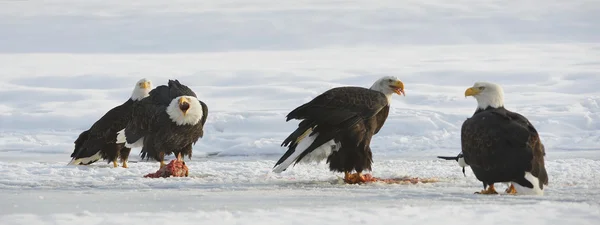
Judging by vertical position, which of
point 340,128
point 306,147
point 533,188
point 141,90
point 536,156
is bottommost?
point 533,188

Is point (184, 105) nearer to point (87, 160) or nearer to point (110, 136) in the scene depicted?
point (110, 136)

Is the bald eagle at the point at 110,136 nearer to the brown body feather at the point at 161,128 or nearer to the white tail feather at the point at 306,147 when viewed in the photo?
the brown body feather at the point at 161,128

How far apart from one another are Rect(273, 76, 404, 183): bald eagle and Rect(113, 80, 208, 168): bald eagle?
1.20 metres

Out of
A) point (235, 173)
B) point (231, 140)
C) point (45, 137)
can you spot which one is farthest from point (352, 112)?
point (45, 137)

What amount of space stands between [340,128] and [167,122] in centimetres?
189

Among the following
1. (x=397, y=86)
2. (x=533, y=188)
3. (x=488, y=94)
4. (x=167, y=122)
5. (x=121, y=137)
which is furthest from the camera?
(x=121, y=137)

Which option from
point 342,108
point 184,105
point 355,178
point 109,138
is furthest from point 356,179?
point 109,138

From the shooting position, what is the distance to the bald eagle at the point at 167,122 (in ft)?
32.0

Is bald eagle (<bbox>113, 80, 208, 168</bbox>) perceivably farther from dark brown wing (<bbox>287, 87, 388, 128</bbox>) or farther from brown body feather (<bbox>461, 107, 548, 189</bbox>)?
brown body feather (<bbox>461, 107, 548, 189</bbox>)

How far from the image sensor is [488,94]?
26.6 ft

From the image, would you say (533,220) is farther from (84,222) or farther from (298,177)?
(298,177)

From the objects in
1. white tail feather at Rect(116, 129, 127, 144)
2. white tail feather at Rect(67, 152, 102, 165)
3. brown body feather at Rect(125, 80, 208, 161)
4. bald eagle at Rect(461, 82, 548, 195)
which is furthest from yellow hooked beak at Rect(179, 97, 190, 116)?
bald eagle at Rect(461, 82, 548, 195)

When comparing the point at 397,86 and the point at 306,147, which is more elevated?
the point at 397,86

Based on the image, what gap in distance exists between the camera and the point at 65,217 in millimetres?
5863
